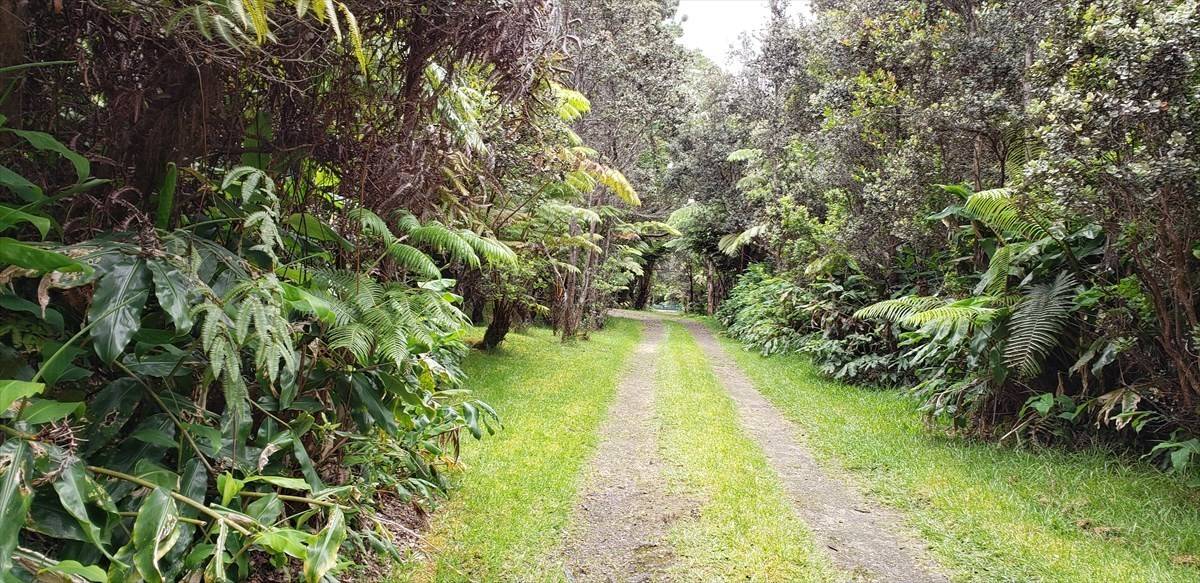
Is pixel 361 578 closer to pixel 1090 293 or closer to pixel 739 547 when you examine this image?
pixel 739 547

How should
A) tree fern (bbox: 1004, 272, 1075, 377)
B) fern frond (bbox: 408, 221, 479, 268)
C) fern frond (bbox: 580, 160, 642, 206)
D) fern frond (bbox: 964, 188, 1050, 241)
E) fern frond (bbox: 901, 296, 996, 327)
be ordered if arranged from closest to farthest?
fern frond (bbox: 408, 221, 479, 268) < tree fern (bbox: 1004, 272, 1075, 377) < fern frond (bbox: 901, 296, 996, 327) < fern frond (bbox: 964, 188, 1050, 241) < fern frond (bbox: 580, 160, 642, 206)

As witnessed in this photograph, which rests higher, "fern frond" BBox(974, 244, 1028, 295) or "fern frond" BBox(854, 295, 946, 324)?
"fern frond" BBox(974, 244, 1028, 295)

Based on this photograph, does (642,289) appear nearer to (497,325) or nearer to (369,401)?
(497,325)

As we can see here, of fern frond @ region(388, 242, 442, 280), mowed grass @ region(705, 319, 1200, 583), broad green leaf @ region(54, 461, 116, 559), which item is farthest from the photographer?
mowed grass @ region(705, 319, 1200, 583)

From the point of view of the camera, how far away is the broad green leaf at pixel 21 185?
185cm

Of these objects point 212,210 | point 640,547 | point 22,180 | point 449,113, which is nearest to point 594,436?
point 640,547

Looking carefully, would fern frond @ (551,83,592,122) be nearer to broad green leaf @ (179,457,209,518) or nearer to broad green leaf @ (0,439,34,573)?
broad green leaf @ (179,457,209,518)

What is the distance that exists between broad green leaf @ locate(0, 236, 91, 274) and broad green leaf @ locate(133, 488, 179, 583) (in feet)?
2.49

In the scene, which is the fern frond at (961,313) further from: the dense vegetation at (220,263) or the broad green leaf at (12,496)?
the broad green leaf at (12,496)

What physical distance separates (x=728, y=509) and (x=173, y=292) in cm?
353

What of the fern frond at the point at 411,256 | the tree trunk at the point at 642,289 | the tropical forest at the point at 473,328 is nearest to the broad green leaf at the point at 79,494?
the tropical forest at the point at 473,328

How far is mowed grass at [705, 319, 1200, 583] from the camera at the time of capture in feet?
11.3

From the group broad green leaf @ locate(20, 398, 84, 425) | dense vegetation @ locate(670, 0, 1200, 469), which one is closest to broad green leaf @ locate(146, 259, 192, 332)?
broad green leaf @ locate(20, 398, 84, 425)

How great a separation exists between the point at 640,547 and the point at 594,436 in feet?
7.99
